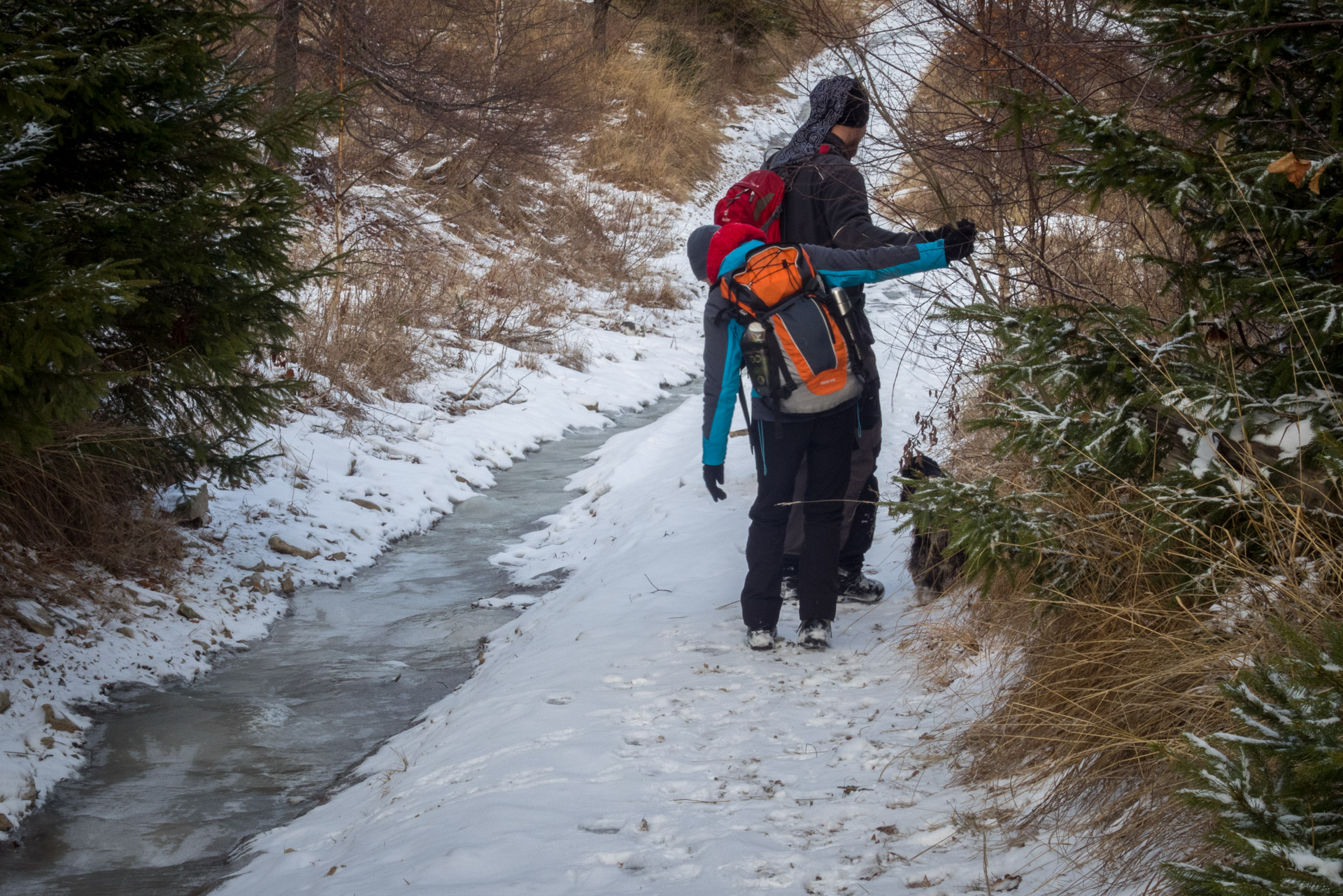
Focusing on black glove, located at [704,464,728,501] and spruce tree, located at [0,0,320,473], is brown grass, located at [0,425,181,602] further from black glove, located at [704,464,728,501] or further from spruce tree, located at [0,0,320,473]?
black glove, located at [704,464,728,501]

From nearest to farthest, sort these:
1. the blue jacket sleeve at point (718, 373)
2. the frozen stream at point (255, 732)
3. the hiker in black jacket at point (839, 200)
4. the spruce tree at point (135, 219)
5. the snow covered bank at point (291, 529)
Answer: the spruce tree at point (135, 219) → the frozen stream at point (255, 732) → the blue jacket sleeve at point (718, 373) → the hiker in black jacket at point (839, 200) → the snow covered bank at point (291, 529)

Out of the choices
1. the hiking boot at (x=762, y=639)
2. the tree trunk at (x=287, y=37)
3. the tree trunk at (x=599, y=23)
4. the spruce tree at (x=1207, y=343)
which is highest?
the tree trunk at (x=599, y=23)

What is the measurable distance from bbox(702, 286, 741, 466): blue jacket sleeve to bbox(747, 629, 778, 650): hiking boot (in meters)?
0.74

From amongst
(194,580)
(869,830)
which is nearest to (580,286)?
(194,580)

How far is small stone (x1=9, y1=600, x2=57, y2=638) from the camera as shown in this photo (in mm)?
4551

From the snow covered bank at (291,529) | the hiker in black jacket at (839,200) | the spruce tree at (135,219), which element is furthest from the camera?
the snow covered bank at (291,529)

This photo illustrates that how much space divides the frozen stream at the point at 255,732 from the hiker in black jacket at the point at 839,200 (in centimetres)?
230

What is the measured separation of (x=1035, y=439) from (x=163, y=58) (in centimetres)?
356

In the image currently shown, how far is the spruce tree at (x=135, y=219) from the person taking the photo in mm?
3102

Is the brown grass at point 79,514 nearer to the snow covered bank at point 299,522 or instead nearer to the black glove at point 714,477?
the snow covered bank at point 299,522

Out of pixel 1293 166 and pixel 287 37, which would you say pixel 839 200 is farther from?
pixel 287 37

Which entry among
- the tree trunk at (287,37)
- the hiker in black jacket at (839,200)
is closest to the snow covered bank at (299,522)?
the hiker in black jacket at (839,200)

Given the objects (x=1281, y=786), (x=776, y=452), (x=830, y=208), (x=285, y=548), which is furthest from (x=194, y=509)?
(x=1281, y=786)

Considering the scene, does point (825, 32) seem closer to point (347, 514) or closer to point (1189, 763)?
point (1189, 763)
